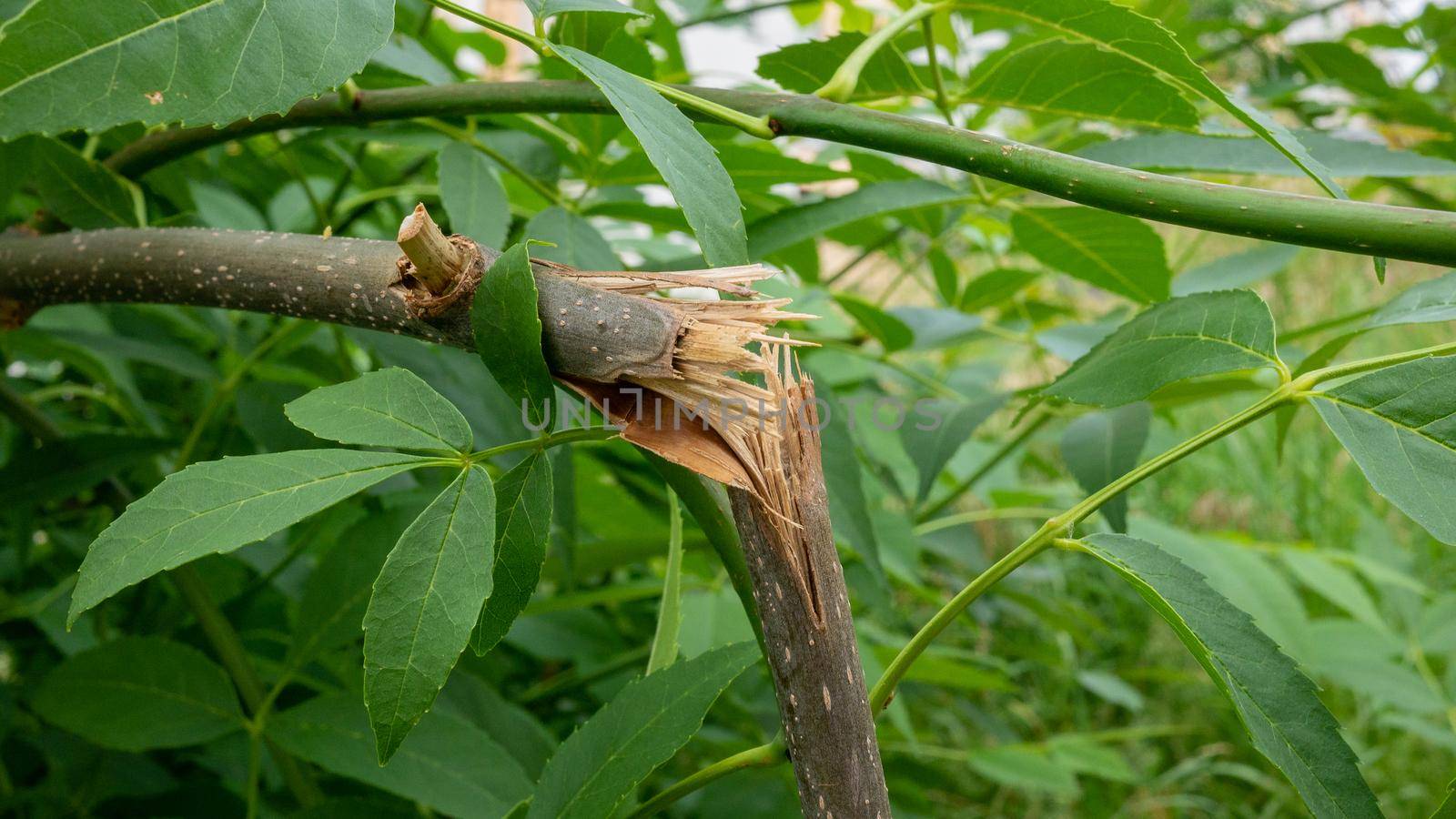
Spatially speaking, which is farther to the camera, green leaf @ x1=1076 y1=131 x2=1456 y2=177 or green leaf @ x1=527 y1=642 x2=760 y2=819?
green leaf @ x1=1076 y1=131 x2=1456 y2=177

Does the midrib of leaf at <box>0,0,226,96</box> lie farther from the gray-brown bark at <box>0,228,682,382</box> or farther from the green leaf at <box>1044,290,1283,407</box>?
the green leaf at <box>1044,290,1283,407</box>

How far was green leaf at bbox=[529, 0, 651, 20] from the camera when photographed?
27cm

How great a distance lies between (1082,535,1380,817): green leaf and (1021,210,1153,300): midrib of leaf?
0.22m

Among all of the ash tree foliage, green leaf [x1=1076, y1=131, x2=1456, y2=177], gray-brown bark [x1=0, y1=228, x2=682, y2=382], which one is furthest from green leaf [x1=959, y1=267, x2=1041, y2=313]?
gray-brown bark [x1=0, y1=228, x2=682, y2=382]

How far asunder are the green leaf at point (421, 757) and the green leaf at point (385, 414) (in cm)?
17

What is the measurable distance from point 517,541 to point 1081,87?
0.25 metres

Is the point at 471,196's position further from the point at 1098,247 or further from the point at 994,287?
the point at 994,287

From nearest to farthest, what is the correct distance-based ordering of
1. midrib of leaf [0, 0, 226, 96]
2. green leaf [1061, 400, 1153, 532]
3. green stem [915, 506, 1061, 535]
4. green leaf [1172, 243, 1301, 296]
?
midrib of leaf [0, 0, 226, 96], green leaf [1061, 400, 1153, 532], green leaf [1172, 243, 1301, 296], green stem [915, 506, 1061, 535]

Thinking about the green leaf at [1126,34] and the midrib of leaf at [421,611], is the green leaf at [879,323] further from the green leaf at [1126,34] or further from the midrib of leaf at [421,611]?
the midrib of leaf at [421,611]

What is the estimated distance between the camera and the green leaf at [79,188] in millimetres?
377

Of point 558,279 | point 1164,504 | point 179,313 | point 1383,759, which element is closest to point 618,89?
point 558,279

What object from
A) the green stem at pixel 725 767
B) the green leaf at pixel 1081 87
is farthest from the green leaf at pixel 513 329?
the green leaf at pixel 1081 87

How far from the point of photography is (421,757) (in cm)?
39

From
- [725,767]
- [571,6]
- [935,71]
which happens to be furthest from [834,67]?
[725,767]
